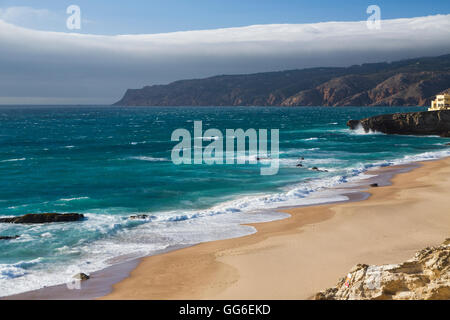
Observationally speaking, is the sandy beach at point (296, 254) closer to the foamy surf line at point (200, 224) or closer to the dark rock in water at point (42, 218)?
the foamy surf line at point (200, 224)

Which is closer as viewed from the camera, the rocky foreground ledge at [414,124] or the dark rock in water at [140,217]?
the dark rock in water at [140,217]

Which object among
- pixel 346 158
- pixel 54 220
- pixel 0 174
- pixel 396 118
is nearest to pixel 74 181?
pixel 0 174

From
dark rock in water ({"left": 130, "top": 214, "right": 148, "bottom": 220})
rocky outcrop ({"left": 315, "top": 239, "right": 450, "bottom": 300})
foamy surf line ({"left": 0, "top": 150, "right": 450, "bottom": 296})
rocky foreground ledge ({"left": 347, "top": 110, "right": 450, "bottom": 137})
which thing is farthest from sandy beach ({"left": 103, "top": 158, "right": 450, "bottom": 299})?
rocky foreground ledge ({"left": 347, "top": 110, "right": 450, "bottom": 137})

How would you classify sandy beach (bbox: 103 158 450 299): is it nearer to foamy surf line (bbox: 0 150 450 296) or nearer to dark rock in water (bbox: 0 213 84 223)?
foamy surf line (bbox: 0 150 450 296)

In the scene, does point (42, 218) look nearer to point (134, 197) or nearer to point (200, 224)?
point (134, 197)

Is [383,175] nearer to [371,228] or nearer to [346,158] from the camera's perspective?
[346,158]

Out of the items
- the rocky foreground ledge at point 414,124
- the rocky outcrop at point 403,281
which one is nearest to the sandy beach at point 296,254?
the rocky outcrop at point 403,281
